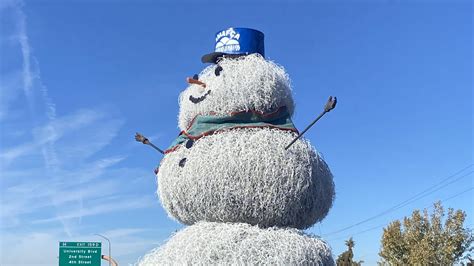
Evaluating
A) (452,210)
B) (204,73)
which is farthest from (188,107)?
(452,210)

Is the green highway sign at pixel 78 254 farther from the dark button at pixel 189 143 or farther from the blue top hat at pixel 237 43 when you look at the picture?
the dark button at pixel 189 143

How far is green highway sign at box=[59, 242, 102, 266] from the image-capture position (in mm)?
16562

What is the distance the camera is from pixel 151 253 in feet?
19.3

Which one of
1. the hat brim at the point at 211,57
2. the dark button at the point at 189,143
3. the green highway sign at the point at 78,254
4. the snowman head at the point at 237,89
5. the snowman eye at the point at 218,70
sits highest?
the green highway sign at the point at 78,254

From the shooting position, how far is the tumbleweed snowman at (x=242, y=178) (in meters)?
5.61

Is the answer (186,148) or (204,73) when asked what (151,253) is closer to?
(186,148)

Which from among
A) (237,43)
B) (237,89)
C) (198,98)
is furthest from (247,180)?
(237,43)

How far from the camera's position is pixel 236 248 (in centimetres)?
550

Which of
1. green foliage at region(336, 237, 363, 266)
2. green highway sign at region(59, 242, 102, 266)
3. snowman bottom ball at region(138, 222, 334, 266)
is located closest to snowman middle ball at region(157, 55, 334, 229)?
snowman bottom ball at region(138, 222, 334, 266)

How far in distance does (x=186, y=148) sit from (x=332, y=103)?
1483mm

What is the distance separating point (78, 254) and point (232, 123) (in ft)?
38.6

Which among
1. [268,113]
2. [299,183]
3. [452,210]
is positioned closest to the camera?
[299,183]

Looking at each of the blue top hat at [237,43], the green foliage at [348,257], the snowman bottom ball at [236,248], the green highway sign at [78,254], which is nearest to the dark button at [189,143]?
the snowman bottom ball at [236,248]

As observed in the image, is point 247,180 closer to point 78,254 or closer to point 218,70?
point 218,70
